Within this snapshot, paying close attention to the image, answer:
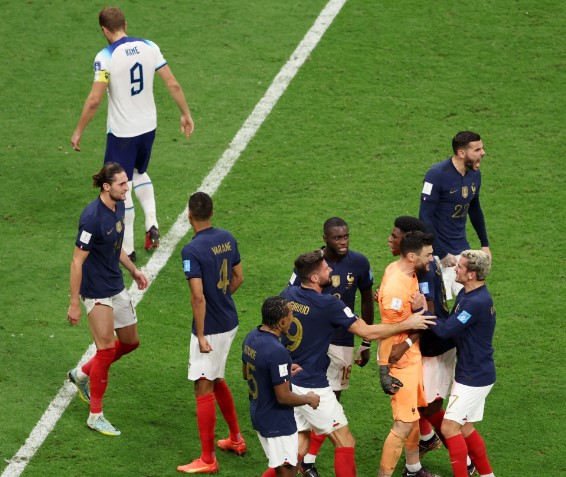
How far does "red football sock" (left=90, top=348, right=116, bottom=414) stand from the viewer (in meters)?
9.87

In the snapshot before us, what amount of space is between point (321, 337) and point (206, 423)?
49.3 inches

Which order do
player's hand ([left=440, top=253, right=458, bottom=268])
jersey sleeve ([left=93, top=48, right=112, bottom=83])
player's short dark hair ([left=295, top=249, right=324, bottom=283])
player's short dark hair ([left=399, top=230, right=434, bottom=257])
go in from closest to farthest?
player's short dark hair ([left=295, top=249, right=324, bottom=283])
player's short dark hair ([left=399, top=230, right=434, bottom=257])
player's hand ([left=440, top=253, right=458, bottom=268])
jersey sleeve ([left=93, top=48, right=112, bottom=83])

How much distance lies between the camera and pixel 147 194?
12.6 metres

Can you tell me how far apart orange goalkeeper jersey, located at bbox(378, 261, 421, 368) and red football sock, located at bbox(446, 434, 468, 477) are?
25.8 inches

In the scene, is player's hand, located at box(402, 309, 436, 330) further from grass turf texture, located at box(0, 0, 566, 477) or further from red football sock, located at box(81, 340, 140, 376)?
red football sock, located at box(81, 340, 140, 376)

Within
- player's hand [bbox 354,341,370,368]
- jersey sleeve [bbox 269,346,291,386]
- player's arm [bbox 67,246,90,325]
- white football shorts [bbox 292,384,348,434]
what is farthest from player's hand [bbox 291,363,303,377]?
player's arm [bbox 67,246,90,325]

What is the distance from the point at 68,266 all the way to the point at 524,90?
621 centimetres

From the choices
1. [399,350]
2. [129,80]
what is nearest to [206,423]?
[399,350]

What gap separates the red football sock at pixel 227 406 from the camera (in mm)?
9641

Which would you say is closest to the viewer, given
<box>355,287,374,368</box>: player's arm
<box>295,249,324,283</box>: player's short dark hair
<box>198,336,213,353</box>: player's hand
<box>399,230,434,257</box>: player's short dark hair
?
<box>295,249,324,283</box>: player's short dark hair

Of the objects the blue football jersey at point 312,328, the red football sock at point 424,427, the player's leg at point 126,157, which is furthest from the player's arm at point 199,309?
the player's leg at point 126,157

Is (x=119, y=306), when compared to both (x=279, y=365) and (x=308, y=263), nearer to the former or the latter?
(x=308, y=263)

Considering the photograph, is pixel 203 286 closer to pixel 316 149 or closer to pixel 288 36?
pixel 316 149

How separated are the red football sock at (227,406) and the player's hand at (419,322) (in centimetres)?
161
